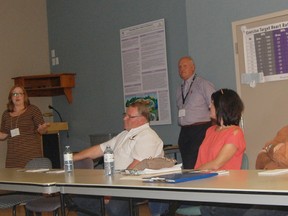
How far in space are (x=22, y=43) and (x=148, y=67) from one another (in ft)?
8.31

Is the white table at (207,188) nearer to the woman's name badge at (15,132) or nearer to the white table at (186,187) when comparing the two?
the white table at (186,187)

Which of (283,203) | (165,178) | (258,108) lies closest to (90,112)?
(258,108)

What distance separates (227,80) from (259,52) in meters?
0.48

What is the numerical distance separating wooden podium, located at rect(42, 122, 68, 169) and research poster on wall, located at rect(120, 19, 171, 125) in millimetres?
1335

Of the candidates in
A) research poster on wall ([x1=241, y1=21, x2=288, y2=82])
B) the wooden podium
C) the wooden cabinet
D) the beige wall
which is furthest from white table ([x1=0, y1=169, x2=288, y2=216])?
the beige wall

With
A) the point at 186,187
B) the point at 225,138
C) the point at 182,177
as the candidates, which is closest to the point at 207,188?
the point at 186,187

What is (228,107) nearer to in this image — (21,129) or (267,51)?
(267,51)

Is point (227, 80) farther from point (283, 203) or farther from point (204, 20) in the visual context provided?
point (283, 203)

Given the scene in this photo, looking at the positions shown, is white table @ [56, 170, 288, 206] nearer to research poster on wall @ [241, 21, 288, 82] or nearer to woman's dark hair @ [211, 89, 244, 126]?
woman's dark hair @ [211, 89, 244, 126]

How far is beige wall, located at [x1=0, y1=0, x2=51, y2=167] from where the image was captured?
26.8ft

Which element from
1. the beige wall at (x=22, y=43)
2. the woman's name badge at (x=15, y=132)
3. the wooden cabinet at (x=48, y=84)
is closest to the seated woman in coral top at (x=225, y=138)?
the woman's name badge at (x=15, y=132)

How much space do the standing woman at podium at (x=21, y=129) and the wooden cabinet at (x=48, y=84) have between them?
3.03 metres

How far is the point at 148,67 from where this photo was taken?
7102 mm

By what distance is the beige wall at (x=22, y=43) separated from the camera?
26.8ft
